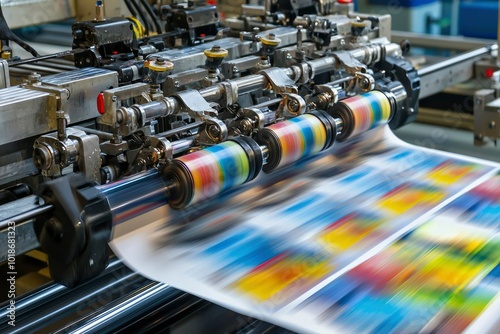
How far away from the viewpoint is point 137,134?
1793mm

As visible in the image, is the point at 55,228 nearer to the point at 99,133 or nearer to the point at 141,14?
the point at 99,133

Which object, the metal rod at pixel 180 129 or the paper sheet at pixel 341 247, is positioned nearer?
the paper sheet at pixel 341 247

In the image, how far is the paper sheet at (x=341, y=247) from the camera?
1.46 metres

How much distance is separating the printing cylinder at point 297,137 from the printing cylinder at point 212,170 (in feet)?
0.24

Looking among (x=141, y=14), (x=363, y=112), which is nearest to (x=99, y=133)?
(x=363, y=112)

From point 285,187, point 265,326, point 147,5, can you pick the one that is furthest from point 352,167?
point 147,5

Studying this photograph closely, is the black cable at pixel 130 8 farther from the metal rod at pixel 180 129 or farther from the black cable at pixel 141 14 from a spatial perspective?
the metal rod at pixel 180 129

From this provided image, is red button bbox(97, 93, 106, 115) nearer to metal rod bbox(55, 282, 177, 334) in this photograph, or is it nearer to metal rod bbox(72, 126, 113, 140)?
metal rod bbox(72, 126, 113, 140)

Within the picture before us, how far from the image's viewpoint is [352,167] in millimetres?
2146

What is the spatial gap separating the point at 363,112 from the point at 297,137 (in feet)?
1.05

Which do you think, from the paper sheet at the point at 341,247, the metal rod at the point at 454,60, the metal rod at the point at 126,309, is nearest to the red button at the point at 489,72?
the metal rod at the point at 454,60

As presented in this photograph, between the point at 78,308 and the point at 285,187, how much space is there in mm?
601

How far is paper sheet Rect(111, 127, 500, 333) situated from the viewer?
146 centimetres

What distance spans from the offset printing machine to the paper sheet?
8cm
